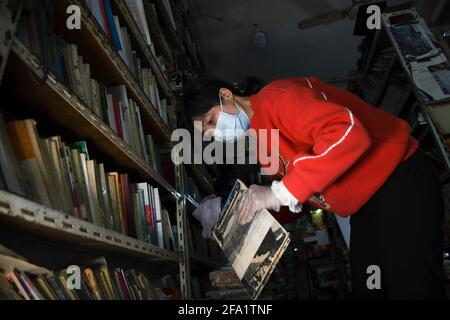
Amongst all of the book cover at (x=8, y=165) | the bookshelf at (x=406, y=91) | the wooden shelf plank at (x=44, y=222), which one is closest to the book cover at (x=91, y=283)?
the wooden shelf plank at (x=44, y=222)

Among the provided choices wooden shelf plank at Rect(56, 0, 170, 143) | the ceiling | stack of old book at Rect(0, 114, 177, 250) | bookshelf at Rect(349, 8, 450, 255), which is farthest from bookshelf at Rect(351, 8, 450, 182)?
stack of old book at Rect(0, 114, 177, 250)

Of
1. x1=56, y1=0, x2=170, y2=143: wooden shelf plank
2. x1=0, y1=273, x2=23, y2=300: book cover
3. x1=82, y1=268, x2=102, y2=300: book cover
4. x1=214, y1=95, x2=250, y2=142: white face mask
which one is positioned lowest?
x1=82, y1=268, x2=102, y2=300: book cover

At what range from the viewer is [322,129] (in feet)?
3.48

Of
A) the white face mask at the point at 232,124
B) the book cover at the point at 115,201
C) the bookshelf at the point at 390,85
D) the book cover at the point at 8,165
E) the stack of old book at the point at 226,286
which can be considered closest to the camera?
the book cover at the point at 8,165

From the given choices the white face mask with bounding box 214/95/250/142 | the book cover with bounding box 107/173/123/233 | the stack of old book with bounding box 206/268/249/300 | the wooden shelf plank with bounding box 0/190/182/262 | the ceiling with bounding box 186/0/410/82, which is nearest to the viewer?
the wooden shelf plank with bounding box 0/190/182/262

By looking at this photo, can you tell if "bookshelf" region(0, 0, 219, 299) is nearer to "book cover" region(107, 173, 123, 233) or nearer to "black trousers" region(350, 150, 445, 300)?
"book cover" region(107, 173, 123, 233)

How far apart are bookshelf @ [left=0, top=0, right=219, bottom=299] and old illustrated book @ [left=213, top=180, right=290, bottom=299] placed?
12.6 inches

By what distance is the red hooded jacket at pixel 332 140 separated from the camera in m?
1.04

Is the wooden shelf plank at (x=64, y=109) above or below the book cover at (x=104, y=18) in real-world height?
below

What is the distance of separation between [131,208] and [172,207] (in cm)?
79

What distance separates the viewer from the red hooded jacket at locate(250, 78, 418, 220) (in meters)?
1.04

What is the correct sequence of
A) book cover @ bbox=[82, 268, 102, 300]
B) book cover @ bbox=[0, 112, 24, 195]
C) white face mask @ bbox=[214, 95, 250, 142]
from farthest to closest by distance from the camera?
white face mask @ bbox=[214, 95, 250, 142] < book cover @ bbox=[82, 268, 102, 300] < book cover @ bbox=[0, 112, 24, 195]

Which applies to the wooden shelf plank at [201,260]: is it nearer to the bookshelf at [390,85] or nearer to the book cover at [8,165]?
the book cover at [8,165]
